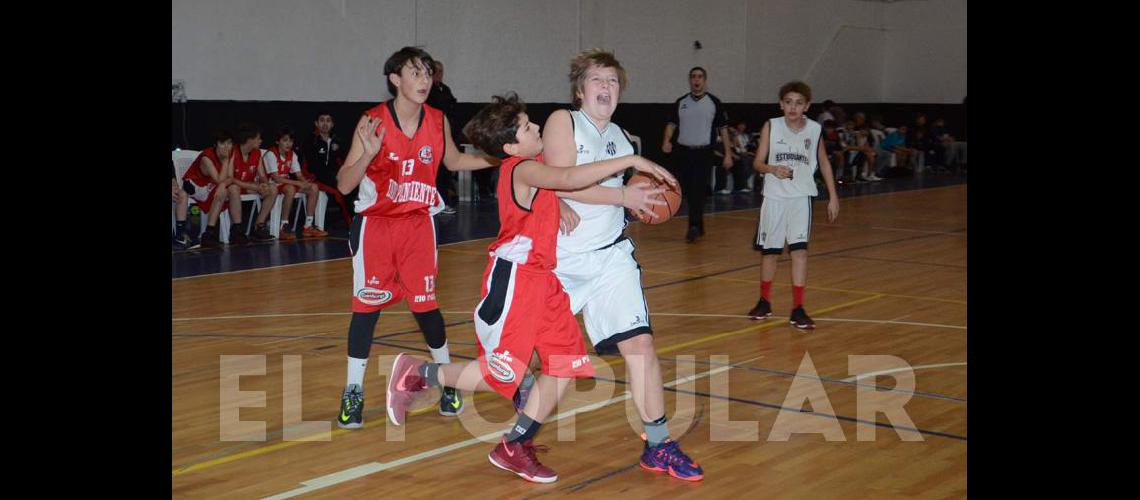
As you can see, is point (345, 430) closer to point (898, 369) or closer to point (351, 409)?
point (351, 409)

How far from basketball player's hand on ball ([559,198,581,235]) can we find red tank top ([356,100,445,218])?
2.84ft

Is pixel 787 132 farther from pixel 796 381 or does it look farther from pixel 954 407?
pixel 954 407

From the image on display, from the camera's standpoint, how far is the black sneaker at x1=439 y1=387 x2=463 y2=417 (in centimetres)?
503

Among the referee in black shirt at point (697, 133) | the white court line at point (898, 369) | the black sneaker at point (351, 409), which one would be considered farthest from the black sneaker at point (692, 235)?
the black sneaker at point (351, 409)

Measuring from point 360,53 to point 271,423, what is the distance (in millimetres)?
9912

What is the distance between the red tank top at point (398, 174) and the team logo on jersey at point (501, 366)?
942 mm

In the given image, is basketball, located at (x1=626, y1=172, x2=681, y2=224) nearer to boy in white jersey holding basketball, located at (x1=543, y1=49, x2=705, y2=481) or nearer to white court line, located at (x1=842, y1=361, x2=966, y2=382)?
boy in white jersey holding basketball, located at (x1=543, y1=49, x2=705, y2=481)

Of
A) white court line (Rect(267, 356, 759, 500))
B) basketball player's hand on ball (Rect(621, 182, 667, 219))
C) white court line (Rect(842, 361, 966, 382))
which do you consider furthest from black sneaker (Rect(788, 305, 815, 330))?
basketball player's hand on ball (Rect(621, 182, 667, 219))

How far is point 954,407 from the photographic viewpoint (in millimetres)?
5176

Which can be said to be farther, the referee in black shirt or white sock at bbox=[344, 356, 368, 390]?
the referee in black shirt

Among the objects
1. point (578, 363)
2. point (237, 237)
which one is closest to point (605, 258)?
point (578, 363)

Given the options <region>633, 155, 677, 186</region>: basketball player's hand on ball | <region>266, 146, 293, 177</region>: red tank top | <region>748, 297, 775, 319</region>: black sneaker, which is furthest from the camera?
<region>266, 146, 293, 177</region>: red tank top

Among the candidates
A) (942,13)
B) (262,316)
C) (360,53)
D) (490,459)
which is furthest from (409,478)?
(942,13)

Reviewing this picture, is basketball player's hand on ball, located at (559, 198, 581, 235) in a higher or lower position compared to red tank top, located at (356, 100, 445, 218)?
lower
